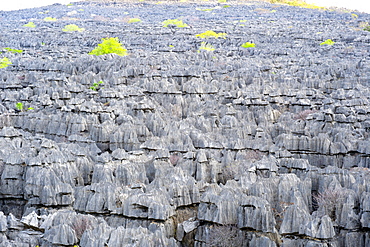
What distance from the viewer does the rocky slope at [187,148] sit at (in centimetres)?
2308

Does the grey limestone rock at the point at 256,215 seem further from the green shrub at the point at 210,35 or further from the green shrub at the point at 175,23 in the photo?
the green shrub at the point at 175,23

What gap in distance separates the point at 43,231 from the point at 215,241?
7148 mm

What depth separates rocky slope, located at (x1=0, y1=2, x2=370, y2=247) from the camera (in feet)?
75.7

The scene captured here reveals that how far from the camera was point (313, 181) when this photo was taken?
28781 millimetres

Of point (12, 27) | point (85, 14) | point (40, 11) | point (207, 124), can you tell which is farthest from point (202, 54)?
point (40, 11)

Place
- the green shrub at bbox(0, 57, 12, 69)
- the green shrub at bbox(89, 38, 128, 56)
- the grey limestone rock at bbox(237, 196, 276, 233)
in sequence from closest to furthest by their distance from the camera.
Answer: the grey limestone rock at bbox(237, 196, 276, 233), the green shrub at bbox(0, 57, 12, 69), the green shrub at bbox(89, 38, 128, 56)

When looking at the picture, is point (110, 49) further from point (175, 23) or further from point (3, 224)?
point (3, 224)

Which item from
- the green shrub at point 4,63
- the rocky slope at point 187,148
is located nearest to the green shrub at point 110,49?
the rocky slope at point 187,148

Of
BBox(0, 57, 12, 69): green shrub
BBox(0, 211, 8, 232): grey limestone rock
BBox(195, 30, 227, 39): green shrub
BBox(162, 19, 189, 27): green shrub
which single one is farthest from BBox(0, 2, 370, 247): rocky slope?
BBox(162, 19, 189, 27): green shrub

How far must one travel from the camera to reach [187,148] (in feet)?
113

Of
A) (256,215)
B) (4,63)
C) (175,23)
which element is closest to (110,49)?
(4,63)

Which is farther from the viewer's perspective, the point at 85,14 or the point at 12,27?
the point at 85,14

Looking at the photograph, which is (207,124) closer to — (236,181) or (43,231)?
(236,181)

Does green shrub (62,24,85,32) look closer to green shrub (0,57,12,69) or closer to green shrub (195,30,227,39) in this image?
green shrub (195,30,227,39)
